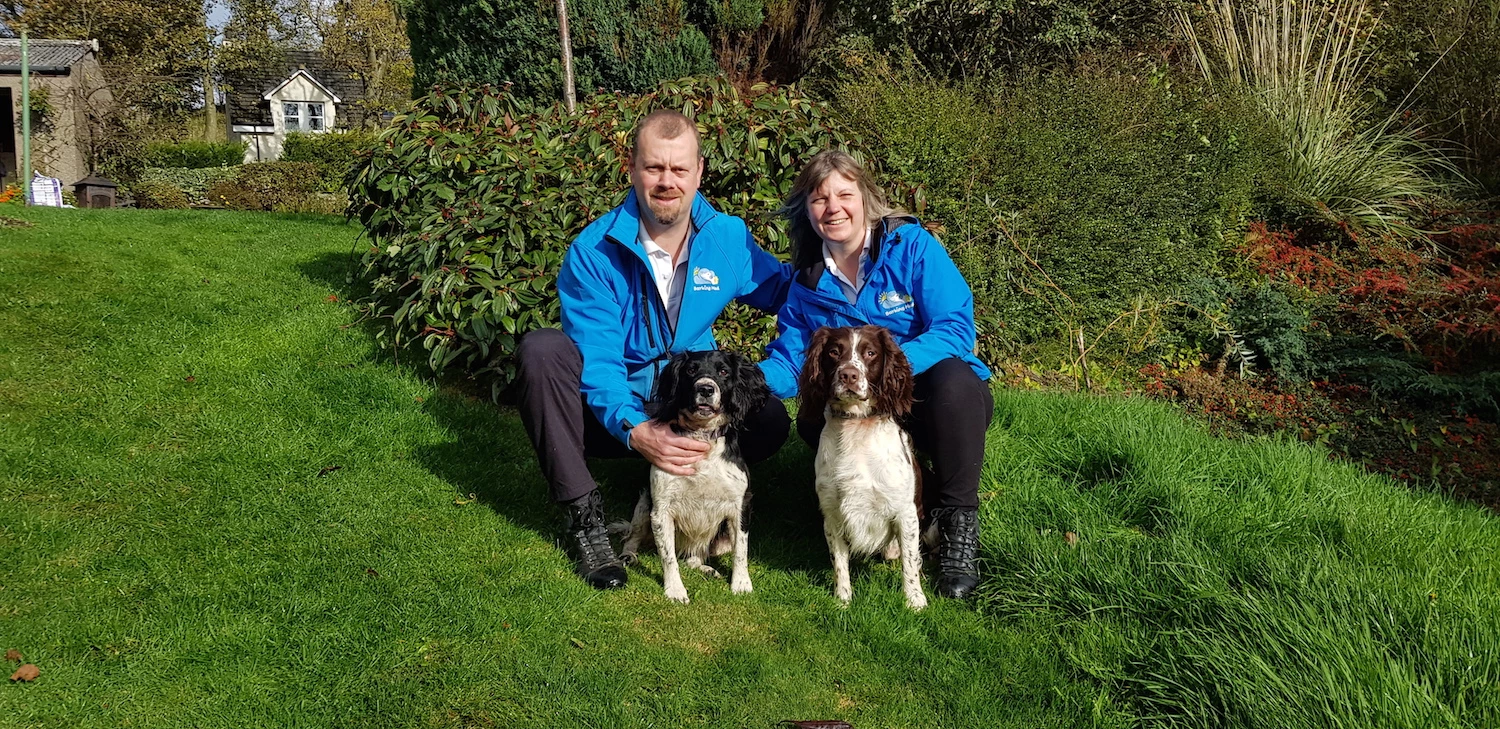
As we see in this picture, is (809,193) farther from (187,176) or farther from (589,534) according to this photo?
(187,176)

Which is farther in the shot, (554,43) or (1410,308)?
(554,43)

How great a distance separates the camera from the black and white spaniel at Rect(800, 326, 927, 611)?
2.85 m

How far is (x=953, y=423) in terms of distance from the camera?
300cm

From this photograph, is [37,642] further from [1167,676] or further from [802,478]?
[1167,676]

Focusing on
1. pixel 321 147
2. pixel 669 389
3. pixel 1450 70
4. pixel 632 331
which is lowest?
pixel 669 389

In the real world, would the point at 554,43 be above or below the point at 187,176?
above

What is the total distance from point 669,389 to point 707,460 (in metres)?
0.27

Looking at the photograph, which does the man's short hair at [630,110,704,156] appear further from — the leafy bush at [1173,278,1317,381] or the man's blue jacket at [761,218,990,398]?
the leafy bush at [1173,278,1317,381]

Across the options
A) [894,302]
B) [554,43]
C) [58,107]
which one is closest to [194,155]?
[58,107]

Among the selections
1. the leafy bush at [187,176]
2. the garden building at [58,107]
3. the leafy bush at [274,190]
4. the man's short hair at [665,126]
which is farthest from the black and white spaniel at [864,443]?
the garden building at [58,107]

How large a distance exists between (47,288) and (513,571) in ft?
12.7

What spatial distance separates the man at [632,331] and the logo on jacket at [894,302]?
1.81ft

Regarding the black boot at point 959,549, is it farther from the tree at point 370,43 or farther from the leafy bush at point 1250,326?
the tree at point 370,43

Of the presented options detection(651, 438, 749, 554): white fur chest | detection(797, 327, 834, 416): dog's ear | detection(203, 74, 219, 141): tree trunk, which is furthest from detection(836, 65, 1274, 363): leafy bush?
detection(203, 74, 219, 141): tree trunk
